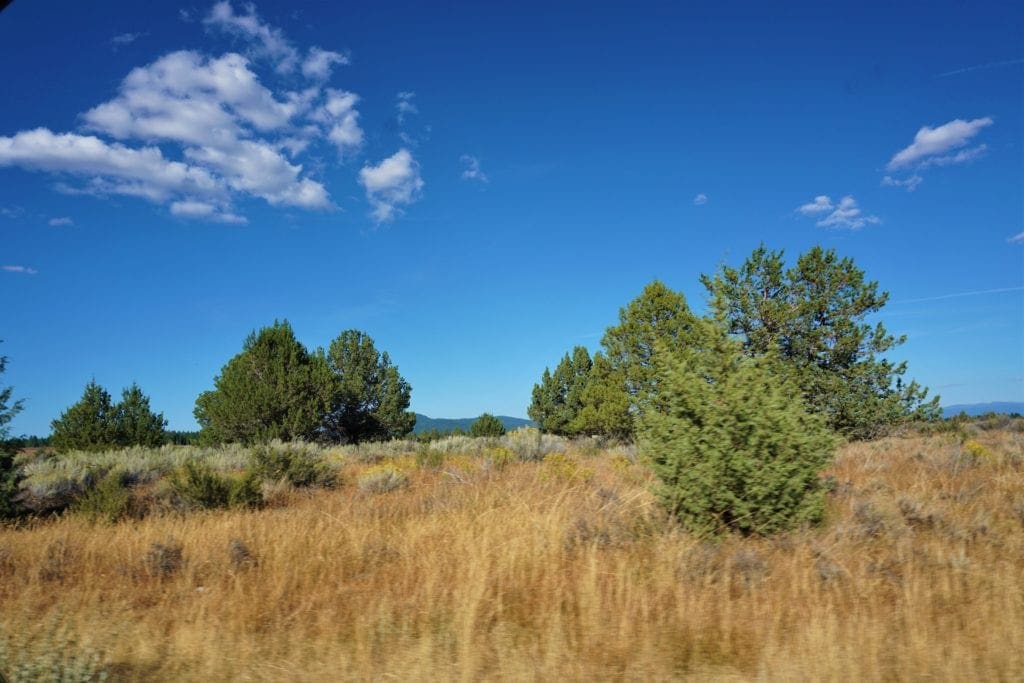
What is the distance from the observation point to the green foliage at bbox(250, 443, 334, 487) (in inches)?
499

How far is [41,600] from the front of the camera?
5.18 m

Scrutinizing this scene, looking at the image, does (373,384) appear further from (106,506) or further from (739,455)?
(739,455)

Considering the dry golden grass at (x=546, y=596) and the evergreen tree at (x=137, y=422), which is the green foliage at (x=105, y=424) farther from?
the dry golden grass at (x=546, y=596)

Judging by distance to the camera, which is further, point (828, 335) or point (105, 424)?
point (105, 424)

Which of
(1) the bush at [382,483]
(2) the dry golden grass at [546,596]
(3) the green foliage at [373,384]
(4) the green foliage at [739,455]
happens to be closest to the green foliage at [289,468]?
(1) the bush at [382,483]

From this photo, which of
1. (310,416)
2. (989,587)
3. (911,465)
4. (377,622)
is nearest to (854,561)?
(989,587)

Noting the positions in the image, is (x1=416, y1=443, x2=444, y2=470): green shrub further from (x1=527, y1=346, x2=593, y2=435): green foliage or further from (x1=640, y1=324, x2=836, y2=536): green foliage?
(x1=527, y1=346, x2=593, y2=435): green foliage

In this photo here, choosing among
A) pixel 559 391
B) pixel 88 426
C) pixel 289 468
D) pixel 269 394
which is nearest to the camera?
pixel 289 468

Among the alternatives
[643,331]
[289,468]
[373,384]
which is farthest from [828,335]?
[373,384]

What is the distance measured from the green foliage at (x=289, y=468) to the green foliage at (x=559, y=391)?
101 ft

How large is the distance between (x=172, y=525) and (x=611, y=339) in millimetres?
22388

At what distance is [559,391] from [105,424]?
28944 mm

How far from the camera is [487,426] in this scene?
4719 centimetres

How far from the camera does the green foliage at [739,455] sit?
6152mm
